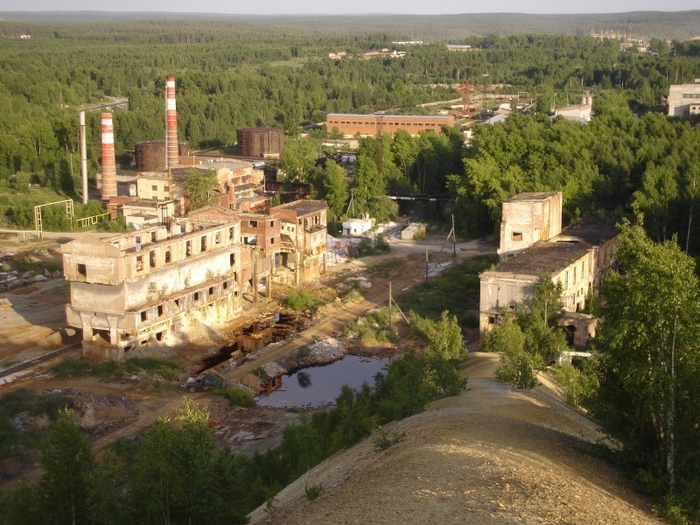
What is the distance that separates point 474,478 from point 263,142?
178 ft

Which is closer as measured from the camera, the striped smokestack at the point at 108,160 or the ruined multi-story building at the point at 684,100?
the striped smokestack at the point at 108,160

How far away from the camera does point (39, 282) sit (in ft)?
125

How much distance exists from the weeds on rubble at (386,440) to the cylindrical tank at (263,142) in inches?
1983

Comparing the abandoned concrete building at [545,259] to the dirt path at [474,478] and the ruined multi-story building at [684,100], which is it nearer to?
the dirt path at [474,478]

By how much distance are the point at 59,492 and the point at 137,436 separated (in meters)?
9.23

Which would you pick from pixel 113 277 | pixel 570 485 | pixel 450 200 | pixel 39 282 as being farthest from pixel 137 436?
pixel 450 200

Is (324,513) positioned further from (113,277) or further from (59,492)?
(113,277)

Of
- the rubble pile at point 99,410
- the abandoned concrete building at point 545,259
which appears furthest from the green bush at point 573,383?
the rubble pile at point 99,410

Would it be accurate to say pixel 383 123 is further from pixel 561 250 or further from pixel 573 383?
pixel 573 383

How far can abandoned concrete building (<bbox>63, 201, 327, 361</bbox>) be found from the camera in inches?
1110

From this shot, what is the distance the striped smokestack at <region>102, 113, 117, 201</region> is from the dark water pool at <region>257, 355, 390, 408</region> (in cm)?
2489

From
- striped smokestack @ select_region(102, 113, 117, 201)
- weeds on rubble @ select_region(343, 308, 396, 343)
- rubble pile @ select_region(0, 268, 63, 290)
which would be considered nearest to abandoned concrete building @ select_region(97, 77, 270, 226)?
striped smokestack @ select_region(102, 113, 117, 201)

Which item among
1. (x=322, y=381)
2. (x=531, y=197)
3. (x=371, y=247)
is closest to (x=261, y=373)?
(x=322, y=381)

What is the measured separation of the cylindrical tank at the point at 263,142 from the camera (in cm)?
6569
